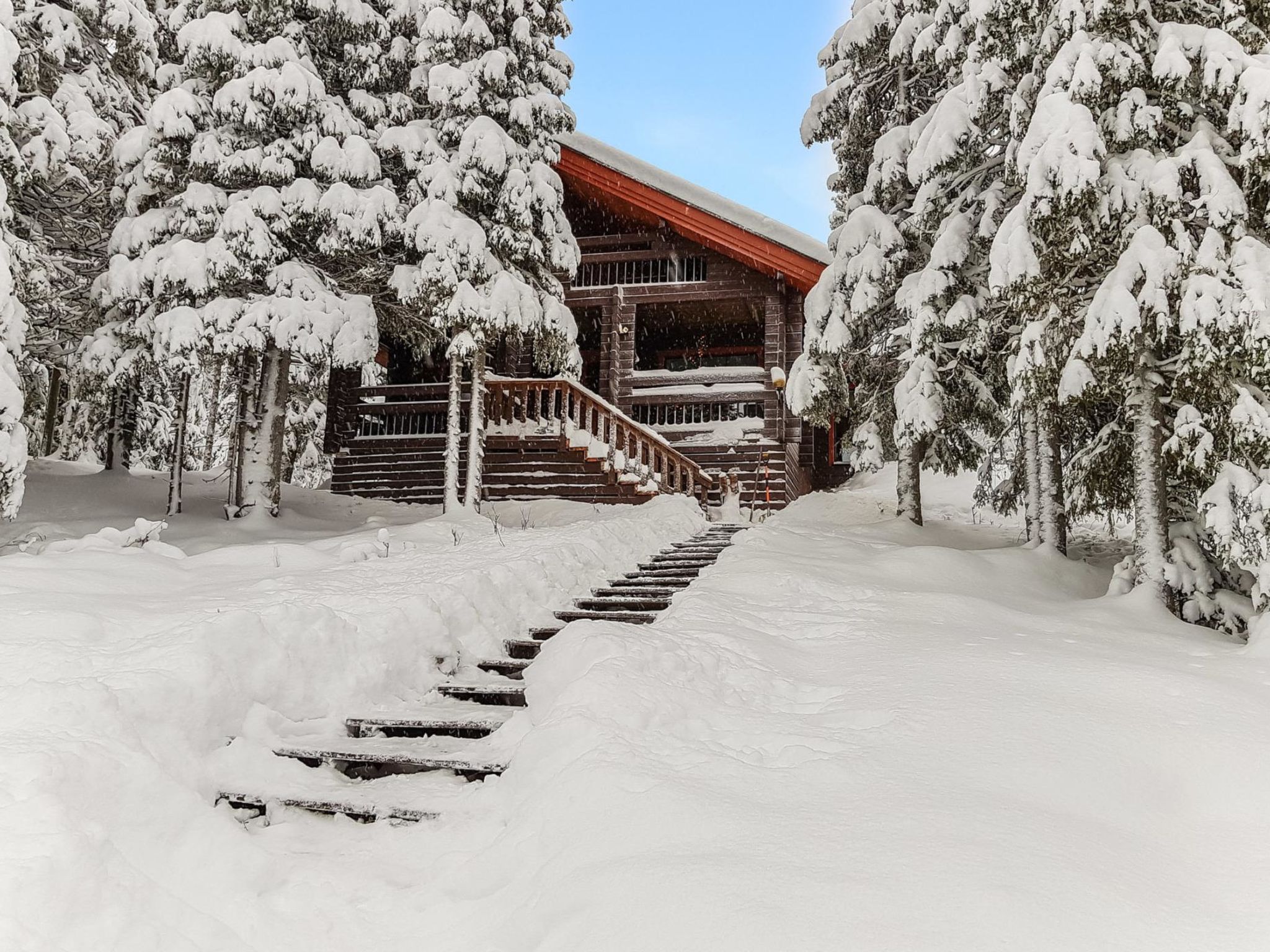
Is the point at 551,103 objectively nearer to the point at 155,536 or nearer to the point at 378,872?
the point at 155,536

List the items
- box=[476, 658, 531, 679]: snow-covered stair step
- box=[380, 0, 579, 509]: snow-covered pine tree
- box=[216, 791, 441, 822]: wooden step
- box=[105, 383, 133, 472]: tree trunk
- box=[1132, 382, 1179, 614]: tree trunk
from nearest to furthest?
box=[216, 791, 441, 822]: wooden step, box=[476, 658, 531, 679]: snow-covered stair step, box=[1132, 382, 1179, 614]: tree trunk, box=[380, 0, 579, 509]: snow-covered pine tree, box=[105, 383, 133, 472]: tree trunk

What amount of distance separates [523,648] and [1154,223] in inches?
247

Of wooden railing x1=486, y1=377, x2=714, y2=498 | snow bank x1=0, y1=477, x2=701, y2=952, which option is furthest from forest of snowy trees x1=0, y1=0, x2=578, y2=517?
snow bank x1=0, y1=477, x2=701, y2=952

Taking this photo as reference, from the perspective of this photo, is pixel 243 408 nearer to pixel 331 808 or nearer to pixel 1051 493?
pixel 331 808

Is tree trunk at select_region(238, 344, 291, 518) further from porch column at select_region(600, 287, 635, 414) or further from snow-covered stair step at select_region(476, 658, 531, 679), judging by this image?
snow-covered stair step at select_region(476, 658, 531, 679)

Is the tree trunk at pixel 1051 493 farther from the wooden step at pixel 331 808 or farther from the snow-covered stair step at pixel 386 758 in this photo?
the wooden step at pixel 331 808

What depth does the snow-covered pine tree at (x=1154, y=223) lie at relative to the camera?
6945 mm

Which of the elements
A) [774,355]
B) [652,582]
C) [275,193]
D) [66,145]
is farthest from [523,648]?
[774,355]

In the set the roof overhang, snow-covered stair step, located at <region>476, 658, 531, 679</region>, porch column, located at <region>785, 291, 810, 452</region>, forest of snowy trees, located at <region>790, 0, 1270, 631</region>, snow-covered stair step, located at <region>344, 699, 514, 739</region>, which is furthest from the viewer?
porch column, located at <region>785, 291, 810, 452</region>

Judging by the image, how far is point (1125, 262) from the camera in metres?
7.32

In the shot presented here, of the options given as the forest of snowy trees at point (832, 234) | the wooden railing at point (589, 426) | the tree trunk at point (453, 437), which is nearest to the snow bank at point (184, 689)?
the forest of snowy trees at point (832, 234)

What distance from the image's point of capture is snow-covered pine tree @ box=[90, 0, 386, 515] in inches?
459

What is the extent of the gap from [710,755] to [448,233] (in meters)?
9.92

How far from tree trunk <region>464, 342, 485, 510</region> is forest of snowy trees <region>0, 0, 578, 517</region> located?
0.45 feet
